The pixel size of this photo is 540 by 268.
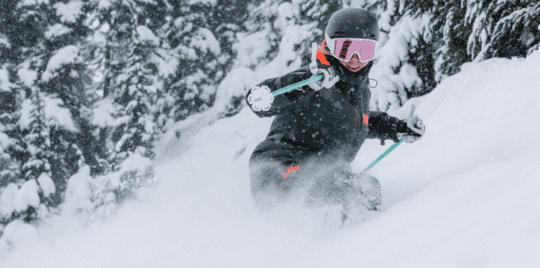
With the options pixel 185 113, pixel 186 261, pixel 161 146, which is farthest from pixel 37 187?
pixel 186 261

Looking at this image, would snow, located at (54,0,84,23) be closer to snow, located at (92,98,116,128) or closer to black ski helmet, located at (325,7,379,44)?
snow, located at (92,98,116,128)

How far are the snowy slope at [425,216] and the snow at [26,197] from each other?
5062 mm

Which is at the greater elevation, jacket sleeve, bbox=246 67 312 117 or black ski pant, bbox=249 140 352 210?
jacket sleeve, bbox=246 67 312 117

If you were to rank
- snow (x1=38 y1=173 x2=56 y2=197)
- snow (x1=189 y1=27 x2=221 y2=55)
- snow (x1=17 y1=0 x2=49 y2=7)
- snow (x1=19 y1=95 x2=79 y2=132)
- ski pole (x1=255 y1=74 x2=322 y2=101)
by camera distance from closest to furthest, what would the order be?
ski pole (x1=255 y1=74 x2=322 y2=101) < snow (x1=38 y1=173 x2=56 y2=197) < snow (x1=19 y1=95 x2=79 y2=132) < snow (x1=17 y1=0 x2=49 y2=7) < snow (x1=189 y1=27 x2=221 y2=55)

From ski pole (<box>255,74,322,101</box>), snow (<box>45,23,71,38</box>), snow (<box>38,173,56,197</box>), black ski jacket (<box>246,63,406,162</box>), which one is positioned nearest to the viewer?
ski pole (<box>255,74,322,101</box>)

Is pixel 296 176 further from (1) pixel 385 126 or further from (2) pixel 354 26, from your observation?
(2) pixel 354 26

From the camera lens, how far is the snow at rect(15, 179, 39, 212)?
9742mm

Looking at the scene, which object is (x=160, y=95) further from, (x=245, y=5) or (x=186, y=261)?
(x=186, y=261)

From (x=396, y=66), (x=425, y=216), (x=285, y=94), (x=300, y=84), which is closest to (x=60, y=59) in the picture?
(x=396, y=66)

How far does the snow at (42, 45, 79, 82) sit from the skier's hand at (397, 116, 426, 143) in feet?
33.4

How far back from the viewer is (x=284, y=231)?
10.3ft

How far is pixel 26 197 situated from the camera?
979cm

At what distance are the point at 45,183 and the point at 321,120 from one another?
9.27 metres

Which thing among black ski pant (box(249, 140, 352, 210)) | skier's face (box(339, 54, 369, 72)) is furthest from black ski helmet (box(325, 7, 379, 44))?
black ski pant (box(249, 140, 352, 210))
